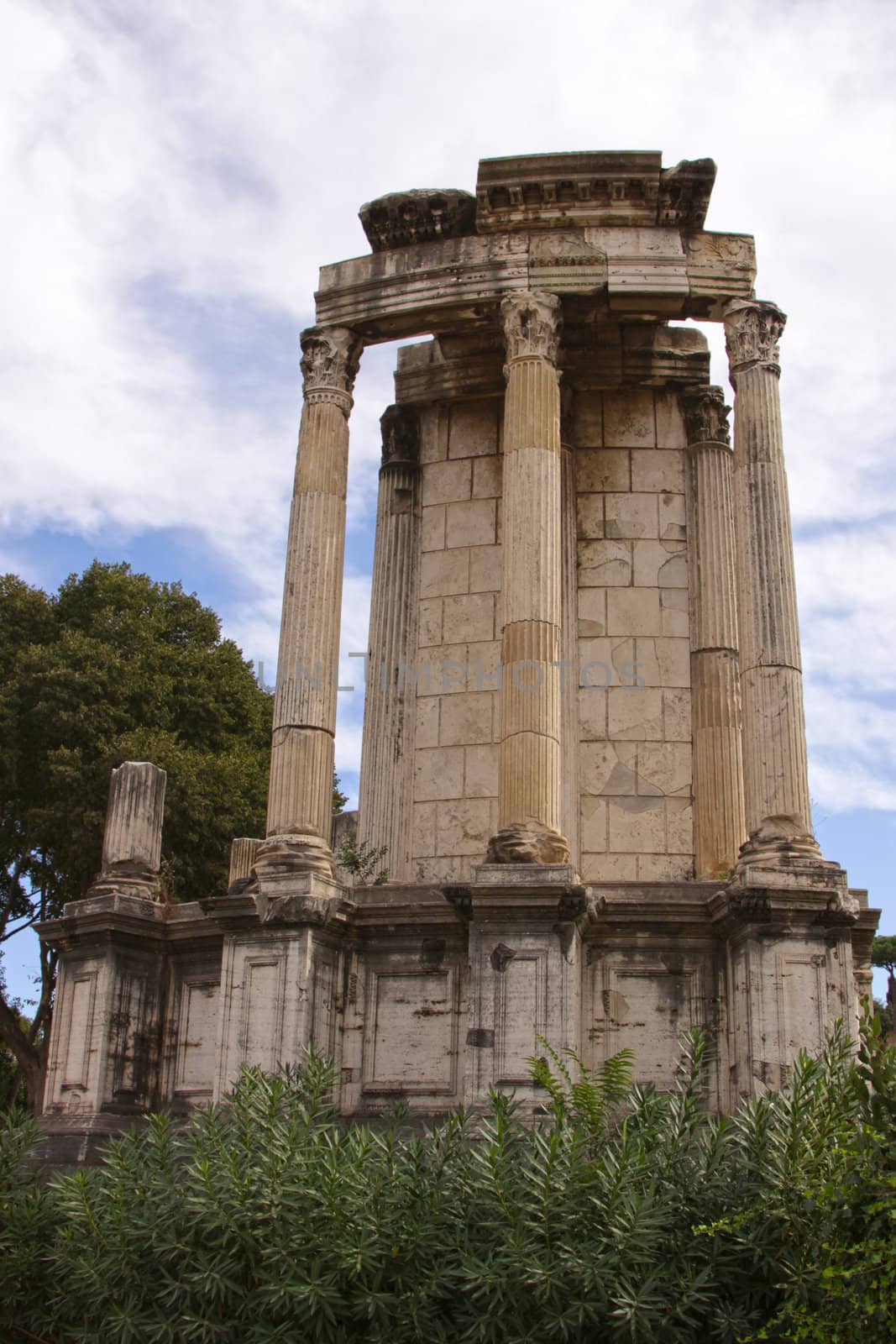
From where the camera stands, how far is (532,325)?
16.3 metres

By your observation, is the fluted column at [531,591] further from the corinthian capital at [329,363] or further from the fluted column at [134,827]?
the fluted column at [134,827]

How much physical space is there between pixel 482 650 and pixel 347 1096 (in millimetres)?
5881

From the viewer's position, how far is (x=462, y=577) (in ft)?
58.9

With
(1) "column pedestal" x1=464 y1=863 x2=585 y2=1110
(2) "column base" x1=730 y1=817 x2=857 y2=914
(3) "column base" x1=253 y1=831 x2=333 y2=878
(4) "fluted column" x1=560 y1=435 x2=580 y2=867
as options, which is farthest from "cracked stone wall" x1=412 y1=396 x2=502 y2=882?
(2) "column base" x1=730 y1=817 x2=857 y2=914

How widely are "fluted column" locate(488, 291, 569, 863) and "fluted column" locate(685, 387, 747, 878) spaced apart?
270 cm

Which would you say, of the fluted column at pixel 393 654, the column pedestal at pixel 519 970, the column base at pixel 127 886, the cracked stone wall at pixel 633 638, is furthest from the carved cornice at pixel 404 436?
the column pedestal at pixel 519 970

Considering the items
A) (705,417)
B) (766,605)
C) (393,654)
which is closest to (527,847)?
(766,605)

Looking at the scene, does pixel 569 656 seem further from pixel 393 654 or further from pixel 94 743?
pixel 94 743

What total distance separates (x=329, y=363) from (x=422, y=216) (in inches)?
83.5

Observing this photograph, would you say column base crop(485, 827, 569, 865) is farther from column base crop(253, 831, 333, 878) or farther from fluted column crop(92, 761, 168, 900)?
fluted column crop(92, 761, 168, 900)

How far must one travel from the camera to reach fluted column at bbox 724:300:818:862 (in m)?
14.3

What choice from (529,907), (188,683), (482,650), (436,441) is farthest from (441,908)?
(188,683)

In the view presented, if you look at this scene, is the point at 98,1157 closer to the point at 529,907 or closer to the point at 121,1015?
the point at 121,1015

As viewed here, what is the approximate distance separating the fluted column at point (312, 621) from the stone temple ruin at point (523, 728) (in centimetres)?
3
